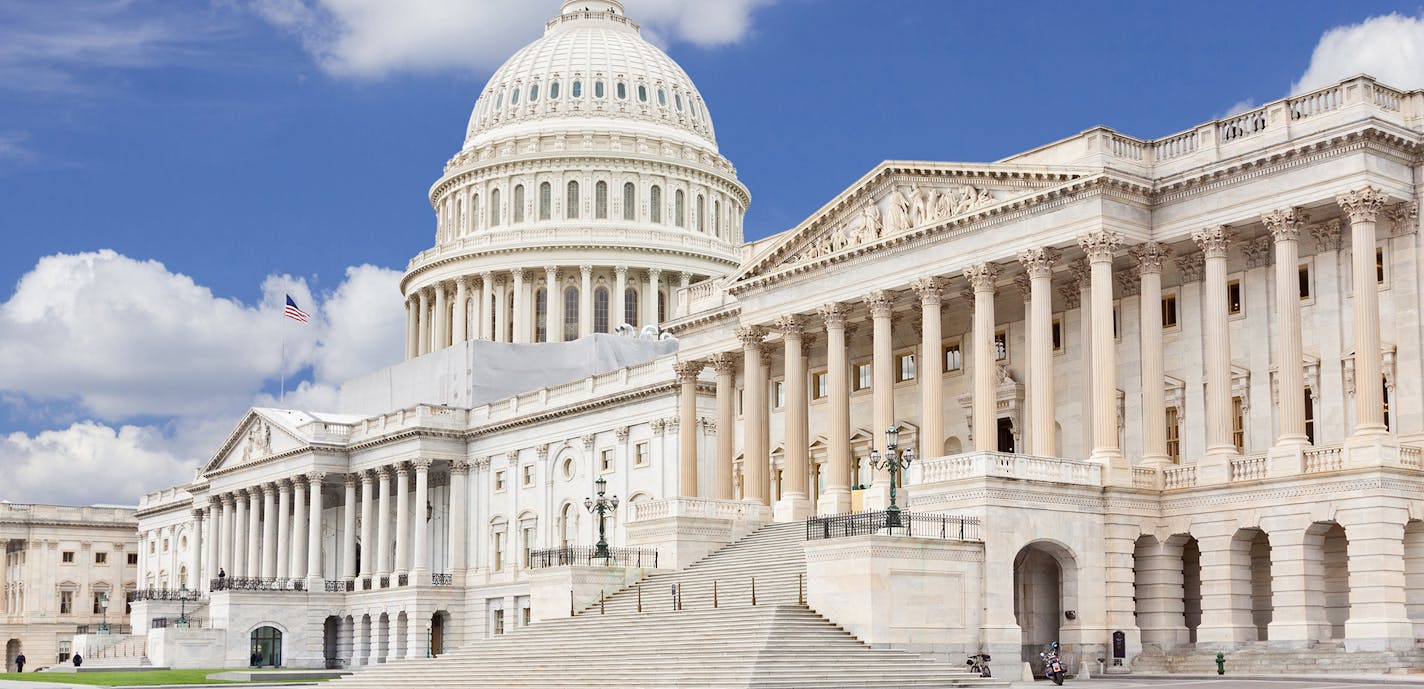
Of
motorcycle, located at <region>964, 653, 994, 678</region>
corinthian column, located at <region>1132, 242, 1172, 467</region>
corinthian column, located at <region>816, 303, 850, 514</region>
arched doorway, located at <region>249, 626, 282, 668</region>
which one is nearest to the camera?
motorcycle, located at <region>964, 653, 994, 678</region>

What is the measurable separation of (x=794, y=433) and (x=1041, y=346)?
1348cm

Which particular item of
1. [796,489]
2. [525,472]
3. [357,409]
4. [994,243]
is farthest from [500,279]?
[994,243]

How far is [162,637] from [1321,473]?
74220 mm

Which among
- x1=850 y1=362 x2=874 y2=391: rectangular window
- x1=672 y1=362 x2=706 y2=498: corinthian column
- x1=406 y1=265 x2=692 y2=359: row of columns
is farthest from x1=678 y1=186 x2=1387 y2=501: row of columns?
x1=406 y1=265 x2=692 y2=359: row of columns

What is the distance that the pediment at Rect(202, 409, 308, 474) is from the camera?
393ft

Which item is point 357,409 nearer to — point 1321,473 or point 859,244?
point 859,244

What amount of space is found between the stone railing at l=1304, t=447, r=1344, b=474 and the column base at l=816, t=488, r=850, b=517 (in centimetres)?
1870

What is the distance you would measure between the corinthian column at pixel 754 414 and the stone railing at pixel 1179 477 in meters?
19.7

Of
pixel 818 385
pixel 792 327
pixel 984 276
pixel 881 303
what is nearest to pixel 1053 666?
pixel 984 276

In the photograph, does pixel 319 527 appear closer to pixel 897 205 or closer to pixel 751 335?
pixel 751 335

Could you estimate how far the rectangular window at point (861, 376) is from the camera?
2923 inches

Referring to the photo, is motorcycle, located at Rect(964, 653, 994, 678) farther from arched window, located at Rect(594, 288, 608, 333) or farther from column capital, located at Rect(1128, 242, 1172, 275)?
arched window, located at Rect(594, 288, 608, 333)

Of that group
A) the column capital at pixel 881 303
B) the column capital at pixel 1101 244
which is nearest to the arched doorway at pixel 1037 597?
the column capital at pixel 1101 244

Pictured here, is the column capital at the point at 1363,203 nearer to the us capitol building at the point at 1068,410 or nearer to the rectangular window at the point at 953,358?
the us capitol building at the point at 1068,410
